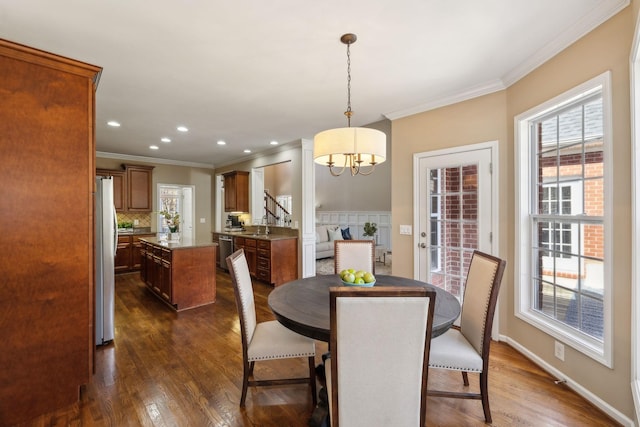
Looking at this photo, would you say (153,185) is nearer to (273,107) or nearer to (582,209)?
(273,107)

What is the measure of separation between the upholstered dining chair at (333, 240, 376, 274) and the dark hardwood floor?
0.84 meters

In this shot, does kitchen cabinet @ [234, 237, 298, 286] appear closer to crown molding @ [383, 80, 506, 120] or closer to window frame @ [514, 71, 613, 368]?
crown molding @ [383, 80, 506, 120]

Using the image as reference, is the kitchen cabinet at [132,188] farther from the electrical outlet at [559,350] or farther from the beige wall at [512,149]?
the electrical outlet at [559,350]

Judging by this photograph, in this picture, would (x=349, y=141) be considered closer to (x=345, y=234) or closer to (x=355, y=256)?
(x=355, y=256)

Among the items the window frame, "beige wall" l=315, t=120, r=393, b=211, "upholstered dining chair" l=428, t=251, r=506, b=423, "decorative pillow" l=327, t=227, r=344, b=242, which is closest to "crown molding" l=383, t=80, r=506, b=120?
the window frame

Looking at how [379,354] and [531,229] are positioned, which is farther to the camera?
[531,229]

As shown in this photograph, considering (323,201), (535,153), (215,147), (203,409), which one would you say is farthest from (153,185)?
(535,153)

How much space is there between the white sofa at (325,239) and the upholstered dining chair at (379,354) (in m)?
6.24

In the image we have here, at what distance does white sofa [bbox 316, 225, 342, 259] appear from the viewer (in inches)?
299

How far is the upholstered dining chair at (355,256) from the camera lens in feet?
9.77

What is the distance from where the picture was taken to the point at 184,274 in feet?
12.8

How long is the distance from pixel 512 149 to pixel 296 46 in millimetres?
2190

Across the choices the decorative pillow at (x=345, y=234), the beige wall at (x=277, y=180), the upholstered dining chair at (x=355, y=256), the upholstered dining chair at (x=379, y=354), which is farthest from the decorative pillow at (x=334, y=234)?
the upholstered dining chair at (x=379, y=354)

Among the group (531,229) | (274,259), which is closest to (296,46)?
(531,229)
